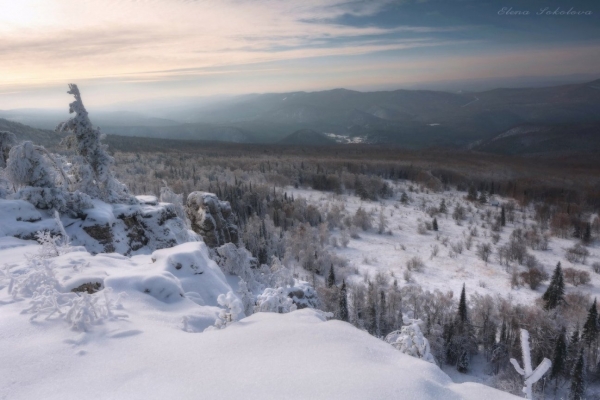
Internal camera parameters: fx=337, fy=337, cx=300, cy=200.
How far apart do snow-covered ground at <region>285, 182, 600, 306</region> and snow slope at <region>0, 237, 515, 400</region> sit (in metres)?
53.8

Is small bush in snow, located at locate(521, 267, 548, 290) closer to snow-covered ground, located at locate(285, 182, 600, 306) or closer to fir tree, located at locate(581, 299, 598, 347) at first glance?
snow-covered ground, located at locate(285, 182, 600, 306)

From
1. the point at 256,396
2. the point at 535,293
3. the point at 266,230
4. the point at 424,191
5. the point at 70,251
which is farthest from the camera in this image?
the point at 424,191

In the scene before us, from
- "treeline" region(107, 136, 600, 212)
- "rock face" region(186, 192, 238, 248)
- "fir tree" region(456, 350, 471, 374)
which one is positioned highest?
"rock face" region(186, 192, 238, 248)

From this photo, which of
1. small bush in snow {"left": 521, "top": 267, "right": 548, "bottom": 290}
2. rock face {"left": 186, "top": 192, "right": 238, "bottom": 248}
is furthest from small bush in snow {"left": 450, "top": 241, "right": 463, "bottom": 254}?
rock face {"left": 186, "top": 192, "right": 238, "bottom": 248}

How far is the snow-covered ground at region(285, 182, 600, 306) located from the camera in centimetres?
5528

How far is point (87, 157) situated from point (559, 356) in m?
49.1

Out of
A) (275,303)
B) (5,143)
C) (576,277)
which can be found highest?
(5,143)

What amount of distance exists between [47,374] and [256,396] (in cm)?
350

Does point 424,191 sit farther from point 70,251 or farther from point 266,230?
point 70,251

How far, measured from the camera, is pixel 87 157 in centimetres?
2044

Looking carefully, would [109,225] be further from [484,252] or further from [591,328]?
[484,252]

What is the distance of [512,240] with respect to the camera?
7019 cm

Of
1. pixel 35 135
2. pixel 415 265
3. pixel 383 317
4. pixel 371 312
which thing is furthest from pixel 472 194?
pixel 35 135

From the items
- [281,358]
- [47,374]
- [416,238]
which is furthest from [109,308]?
[416,238]
